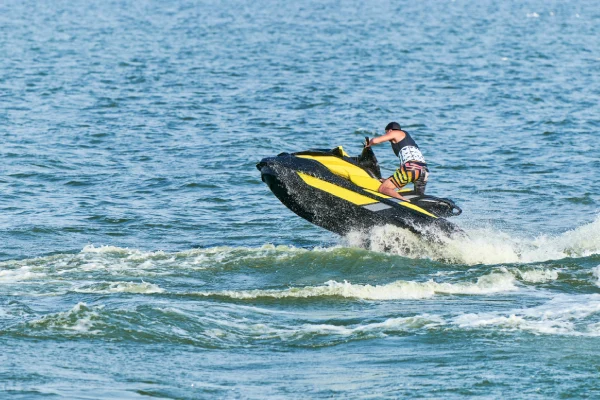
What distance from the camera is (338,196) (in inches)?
554

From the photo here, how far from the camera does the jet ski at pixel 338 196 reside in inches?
552

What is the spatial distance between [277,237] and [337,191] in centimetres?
257

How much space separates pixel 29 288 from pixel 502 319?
17.0 feet

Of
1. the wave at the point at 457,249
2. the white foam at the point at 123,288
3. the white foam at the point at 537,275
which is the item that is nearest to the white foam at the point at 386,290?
the white foam at the point at 537,275

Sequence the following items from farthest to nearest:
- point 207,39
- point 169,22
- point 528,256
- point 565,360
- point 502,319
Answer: point 169,22
point 207,39
point 528,256
point 502,319
point 565,360

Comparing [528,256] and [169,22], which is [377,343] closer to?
[528,256]

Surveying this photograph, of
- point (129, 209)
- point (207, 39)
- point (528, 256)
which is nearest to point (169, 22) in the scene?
point (207, 39)

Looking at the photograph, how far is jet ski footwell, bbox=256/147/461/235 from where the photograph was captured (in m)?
14.0

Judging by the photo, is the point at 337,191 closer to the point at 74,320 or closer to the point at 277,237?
the point at 277,237

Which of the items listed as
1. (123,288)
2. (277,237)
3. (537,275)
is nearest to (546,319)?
(537,275)

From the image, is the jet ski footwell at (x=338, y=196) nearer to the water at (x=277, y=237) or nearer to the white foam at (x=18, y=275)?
the water at (x=277, y=237)

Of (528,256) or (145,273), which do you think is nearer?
(145,273)

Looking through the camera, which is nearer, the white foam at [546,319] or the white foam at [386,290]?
the white foam at [546,319]

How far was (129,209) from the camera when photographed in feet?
58.9
